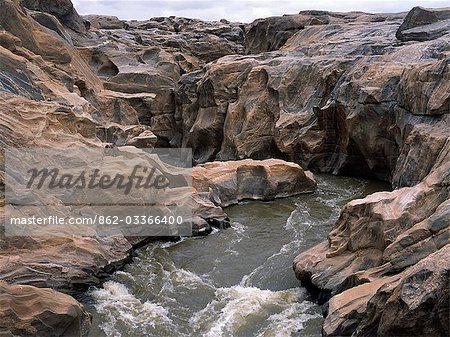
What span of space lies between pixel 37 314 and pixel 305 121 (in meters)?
19.7

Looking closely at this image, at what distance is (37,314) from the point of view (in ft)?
34.9

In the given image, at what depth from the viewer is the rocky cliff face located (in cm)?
1115

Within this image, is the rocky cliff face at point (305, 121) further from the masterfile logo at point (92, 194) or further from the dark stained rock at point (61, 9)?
the masterfile logo at point (92, 194)

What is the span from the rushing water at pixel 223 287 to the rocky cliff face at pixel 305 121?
69 centimetres

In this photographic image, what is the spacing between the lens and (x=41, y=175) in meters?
16.9

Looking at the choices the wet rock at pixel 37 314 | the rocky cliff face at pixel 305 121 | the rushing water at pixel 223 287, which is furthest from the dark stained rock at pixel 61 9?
the wet rock at pixel 37 314

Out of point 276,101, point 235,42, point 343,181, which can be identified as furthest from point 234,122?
point 235,42

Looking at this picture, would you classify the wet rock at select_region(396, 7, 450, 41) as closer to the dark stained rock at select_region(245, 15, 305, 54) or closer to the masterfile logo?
the dark stained rock at select_region(245, 15, 305, 54)

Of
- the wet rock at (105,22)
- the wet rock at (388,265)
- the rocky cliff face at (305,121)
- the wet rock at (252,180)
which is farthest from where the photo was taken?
the wet rock at (105,22)

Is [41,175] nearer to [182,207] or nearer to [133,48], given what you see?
[182,207]

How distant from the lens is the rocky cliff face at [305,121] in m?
11.1

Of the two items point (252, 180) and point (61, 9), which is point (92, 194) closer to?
point (252, 180)

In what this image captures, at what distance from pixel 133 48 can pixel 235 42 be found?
1761 cm

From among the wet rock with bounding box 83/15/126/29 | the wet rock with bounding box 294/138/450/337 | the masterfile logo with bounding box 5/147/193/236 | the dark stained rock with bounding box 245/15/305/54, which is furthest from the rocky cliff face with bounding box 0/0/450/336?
the wet rock with bounding box 83/15/126/29
